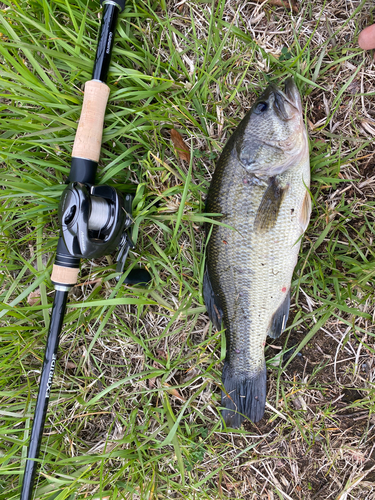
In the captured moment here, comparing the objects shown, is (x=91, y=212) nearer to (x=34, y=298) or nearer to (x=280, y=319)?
(x=34, y=298)

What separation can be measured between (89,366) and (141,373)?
512mm

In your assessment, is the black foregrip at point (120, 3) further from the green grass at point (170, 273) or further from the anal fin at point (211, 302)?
the anal fin at point (211, 302)


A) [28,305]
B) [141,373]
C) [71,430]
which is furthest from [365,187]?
[71,430]

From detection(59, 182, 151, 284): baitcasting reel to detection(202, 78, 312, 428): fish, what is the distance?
66cm

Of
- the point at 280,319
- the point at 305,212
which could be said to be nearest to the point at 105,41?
the point at 305,212

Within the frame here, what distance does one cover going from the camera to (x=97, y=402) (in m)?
2.65

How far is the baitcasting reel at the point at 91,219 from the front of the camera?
1.93m

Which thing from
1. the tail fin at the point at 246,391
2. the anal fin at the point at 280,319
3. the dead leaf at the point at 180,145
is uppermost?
the dead leaf at the point at 180,145

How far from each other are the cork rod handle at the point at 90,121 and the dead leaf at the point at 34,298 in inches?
48.5

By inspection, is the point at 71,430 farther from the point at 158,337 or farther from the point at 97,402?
the point at 158,337

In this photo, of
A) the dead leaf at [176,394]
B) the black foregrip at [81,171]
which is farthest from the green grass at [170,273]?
the black foregrip at [81,171]

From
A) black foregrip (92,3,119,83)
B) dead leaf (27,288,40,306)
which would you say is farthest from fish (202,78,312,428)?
dead leaf (27,288,40,306)

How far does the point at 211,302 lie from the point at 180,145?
1.25 m

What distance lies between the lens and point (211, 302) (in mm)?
2402
